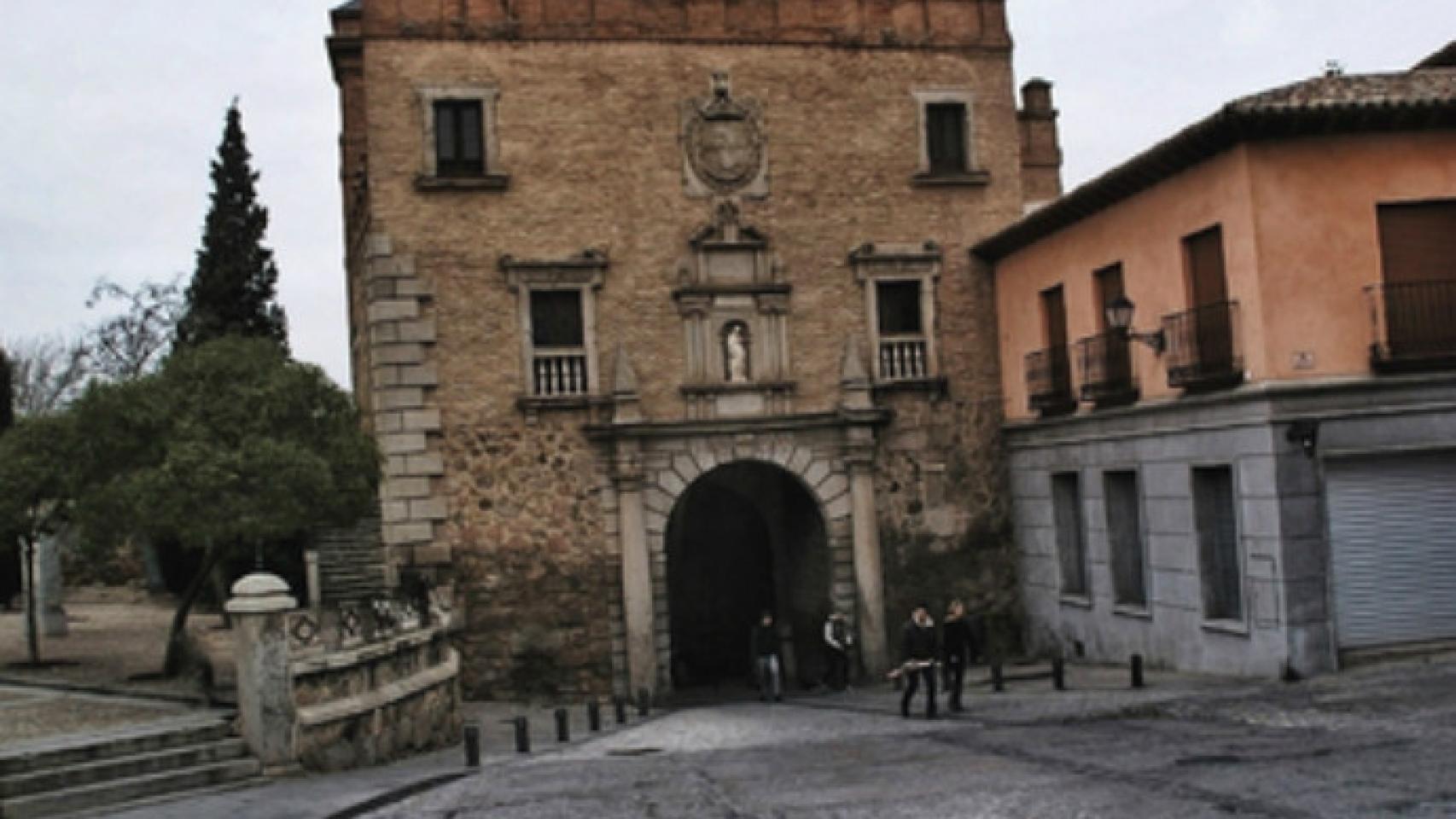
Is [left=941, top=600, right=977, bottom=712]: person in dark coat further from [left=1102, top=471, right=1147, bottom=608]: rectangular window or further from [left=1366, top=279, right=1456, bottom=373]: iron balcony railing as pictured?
[left=1366, top=279, right=1456, bottom=373]: iron balcony railing

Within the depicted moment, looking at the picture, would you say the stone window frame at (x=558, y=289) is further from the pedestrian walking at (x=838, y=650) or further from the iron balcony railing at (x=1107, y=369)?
the iron balcony railing at (x=1107, y=369)

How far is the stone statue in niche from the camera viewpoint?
77.2 ft

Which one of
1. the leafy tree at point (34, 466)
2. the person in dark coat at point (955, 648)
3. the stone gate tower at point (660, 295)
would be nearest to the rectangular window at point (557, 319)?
the stone gate tower at point (660, 295)

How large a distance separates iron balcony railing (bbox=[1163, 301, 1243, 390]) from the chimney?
29.5ft

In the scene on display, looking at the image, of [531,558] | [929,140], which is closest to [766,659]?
[531,558]

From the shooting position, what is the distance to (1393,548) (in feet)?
54.3

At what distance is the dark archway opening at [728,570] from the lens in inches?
1041

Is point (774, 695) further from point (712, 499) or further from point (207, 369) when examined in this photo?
point (207, 369)

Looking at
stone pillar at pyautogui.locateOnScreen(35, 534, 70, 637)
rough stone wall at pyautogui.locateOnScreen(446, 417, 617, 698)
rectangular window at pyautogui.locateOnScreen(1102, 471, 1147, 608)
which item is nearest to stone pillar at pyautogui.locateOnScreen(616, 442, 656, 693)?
rough stone wall at pyautogui.locateOnScreen(446, 417, 617, 698)

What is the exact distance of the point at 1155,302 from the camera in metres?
19.2

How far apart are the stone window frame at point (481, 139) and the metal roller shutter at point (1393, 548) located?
12974 mm

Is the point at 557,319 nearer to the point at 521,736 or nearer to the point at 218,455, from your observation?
the point at 218,455

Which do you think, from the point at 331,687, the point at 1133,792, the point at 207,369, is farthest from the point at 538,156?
the point at 1133,792

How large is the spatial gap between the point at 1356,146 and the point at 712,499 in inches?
574
